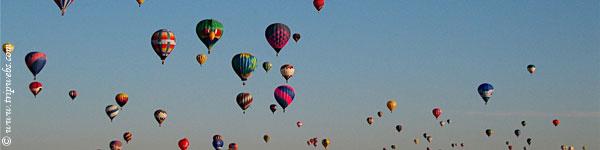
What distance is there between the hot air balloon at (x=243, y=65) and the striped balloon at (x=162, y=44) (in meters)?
5.62

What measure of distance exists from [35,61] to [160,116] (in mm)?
22793

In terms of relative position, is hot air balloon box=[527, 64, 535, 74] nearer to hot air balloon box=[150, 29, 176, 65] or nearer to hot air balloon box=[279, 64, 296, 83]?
hot air balloon box=[279, 64, 296, 83]

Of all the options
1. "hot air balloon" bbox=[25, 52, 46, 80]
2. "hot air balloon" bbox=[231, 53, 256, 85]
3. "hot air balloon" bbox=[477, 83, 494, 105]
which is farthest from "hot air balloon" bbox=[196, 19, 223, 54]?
"hot air balloon" bbox=[477, 83, 494, 105]

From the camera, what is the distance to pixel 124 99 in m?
102

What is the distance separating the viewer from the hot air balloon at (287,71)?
97750 millimetres

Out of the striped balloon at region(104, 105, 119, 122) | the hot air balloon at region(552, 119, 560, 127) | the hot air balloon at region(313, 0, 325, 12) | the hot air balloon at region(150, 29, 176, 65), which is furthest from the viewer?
the hot air balloon at region(552, 119, 560, 127)

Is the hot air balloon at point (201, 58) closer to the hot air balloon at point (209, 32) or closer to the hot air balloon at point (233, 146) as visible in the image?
the hot air balloon at point (209, 32)

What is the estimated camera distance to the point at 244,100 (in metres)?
98.2

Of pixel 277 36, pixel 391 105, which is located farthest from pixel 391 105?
pixel 277 36

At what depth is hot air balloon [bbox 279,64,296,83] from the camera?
97.8 m

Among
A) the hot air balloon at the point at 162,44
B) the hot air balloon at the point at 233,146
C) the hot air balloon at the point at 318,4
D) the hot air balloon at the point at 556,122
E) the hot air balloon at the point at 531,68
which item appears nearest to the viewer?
the hot air balloon at the point at 162,44

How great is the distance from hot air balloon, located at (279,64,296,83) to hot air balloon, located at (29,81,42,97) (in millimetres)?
20514

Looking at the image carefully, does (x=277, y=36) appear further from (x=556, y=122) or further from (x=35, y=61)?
(x=556, y=122)

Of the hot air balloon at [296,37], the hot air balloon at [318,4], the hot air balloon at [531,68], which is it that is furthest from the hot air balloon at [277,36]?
the hot air balloon at [531,68]
